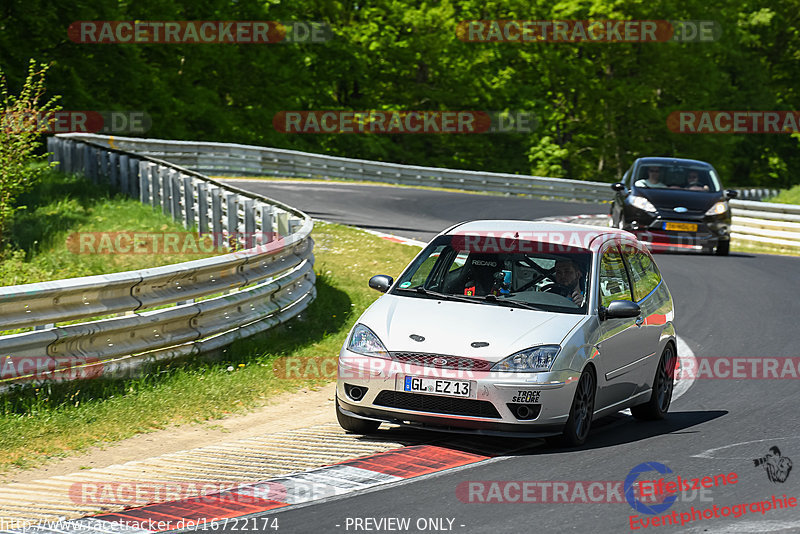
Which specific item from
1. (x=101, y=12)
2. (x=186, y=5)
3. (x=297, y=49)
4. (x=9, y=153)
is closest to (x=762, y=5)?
(x=297, y=49)

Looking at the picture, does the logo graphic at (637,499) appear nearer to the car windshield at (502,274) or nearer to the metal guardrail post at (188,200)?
the car windshield at (502,274)

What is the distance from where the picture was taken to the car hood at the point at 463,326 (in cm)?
770

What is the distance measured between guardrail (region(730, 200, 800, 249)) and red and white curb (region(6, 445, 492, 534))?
19102 mm

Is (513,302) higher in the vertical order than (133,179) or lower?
higher

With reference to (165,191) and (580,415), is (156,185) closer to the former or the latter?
(165,191)

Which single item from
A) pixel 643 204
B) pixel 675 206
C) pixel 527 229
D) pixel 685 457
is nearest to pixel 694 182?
pixel 675 206

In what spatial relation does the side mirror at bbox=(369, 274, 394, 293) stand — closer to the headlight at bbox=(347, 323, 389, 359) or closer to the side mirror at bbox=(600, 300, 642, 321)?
the headlight at bbox=(347, 323, 389, 359)

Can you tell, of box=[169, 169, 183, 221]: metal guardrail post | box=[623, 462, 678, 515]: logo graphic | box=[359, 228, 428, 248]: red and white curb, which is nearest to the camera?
box=[623, 462, 678, 515]: logo graphic

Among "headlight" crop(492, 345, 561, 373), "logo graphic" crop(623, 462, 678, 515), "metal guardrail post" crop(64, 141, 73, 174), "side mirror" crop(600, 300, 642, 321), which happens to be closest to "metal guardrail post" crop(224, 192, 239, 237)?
"side mirror" crop(600, 300, 642, 321)

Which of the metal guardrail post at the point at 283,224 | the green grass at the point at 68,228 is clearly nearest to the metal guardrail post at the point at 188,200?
the green grass at the point at 68,228

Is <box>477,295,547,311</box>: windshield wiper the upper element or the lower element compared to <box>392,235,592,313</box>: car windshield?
lower

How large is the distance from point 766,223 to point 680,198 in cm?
522

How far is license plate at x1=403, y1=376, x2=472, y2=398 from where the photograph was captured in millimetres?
7613

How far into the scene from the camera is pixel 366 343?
26.2 feet
